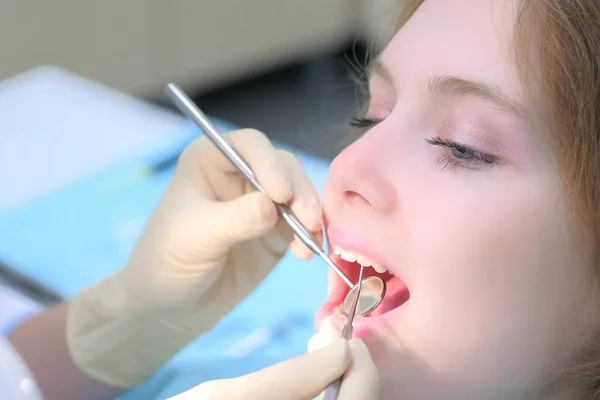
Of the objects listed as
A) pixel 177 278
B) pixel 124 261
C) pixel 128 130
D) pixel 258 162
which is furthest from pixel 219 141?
pixel 128 130

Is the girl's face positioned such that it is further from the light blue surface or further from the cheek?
the light blue surface

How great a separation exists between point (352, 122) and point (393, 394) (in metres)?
0.35

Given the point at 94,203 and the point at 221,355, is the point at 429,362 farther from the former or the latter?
the point at 94,203

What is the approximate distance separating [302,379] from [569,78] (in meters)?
0.39

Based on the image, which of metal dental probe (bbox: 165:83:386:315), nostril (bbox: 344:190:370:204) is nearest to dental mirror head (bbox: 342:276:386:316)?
metal dental probe (bbox: 165:83:386:315)

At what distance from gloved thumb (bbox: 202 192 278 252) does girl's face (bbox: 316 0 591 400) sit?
125 mm

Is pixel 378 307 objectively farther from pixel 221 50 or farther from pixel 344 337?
pixel 221 50

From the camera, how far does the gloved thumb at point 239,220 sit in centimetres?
94

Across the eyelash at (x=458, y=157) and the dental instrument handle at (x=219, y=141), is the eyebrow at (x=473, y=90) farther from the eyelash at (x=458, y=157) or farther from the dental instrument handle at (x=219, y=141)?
the dental instrument handle at (x=219, y=141)

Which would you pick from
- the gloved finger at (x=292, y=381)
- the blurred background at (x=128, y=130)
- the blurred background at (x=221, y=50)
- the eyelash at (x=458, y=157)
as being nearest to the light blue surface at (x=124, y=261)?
the blurred background at (x=128, y=130)

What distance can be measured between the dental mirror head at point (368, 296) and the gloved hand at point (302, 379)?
117 mm

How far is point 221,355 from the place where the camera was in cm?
123

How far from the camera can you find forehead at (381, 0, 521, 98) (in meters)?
0.76

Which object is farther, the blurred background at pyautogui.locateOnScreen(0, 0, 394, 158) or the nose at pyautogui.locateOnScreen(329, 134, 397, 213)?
the blurred background at pyautogui.locateOnScreen(0, 0, 394, 158)
